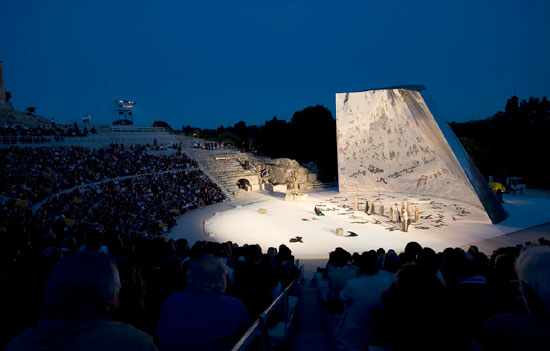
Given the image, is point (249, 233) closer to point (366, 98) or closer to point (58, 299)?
point (366, 98)

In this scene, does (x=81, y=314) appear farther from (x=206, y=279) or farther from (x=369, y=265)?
(x=369, y=265)

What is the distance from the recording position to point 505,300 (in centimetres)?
Answer: 312

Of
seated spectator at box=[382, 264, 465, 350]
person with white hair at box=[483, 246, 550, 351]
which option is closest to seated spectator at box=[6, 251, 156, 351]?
seated spectator at box=[382, 264, 465, 350]

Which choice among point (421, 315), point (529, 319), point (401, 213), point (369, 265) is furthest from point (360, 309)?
point (401, 213)

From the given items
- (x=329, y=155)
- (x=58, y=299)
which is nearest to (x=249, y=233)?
(x=58, y=299)

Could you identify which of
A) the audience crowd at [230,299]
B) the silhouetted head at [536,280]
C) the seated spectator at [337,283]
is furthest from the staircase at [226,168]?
the silhouetted head at [536,280]

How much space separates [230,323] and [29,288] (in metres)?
2.78

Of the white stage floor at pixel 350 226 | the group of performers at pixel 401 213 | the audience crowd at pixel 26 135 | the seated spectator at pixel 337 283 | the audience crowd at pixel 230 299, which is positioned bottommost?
the white stage floor at pixel 350 226

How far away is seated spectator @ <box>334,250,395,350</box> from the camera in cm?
300

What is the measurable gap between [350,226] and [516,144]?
26442 mm

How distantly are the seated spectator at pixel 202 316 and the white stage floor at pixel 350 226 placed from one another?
11.1m

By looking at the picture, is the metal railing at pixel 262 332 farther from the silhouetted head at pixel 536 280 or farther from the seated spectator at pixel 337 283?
the silhouetted head at pixel 536 280

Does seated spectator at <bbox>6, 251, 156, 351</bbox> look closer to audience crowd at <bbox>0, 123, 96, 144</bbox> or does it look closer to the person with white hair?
the person with white hair

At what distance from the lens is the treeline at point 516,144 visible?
29.8 m
